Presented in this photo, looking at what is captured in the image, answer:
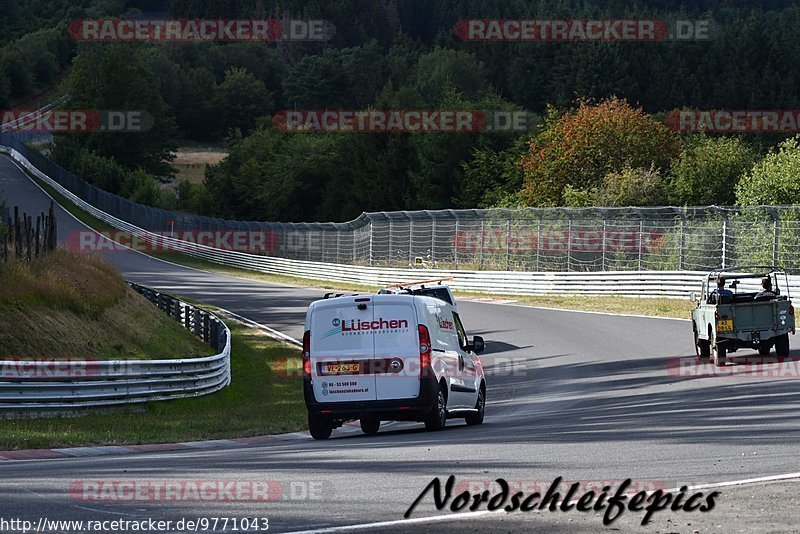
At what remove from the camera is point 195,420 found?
20.2 m

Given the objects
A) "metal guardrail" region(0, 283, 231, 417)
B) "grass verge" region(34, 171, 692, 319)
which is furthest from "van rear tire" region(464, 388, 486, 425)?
"grass verge" region(34, 171, 692, 319)

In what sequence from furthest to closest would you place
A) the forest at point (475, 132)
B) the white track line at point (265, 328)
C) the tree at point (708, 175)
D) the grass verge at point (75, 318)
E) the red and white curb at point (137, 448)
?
the forest at point (475, 132)
the tree at point (708, 175)
the white track line at point (265, 328)
the grass verge at point (75, 318)
the red and white curb at point (137, 448)

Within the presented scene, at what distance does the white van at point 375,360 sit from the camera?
15.7 m

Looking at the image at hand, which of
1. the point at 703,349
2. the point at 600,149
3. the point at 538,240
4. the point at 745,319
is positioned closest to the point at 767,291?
the point at 745,319

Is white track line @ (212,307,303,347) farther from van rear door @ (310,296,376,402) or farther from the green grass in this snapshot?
van rear door @ (310,296,376,402)

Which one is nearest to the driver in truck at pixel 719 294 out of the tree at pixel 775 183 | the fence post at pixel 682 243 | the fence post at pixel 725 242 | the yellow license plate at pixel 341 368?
the yellow license plate at pixel 341 368

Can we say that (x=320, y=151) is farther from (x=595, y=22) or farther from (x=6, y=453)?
(x=6, y=453)

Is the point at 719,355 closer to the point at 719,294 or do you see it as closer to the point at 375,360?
the point at 719,294

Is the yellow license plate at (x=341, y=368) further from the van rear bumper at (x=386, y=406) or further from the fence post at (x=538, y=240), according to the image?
the fence post at (x=538, y=240)

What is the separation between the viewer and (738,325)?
21.9 meters

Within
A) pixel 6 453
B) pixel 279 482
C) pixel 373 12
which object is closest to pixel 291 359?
pixel 6 453

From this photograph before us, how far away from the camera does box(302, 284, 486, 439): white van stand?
1567 cm

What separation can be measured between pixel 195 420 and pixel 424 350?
19.4 ft

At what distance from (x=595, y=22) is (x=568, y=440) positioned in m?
103
